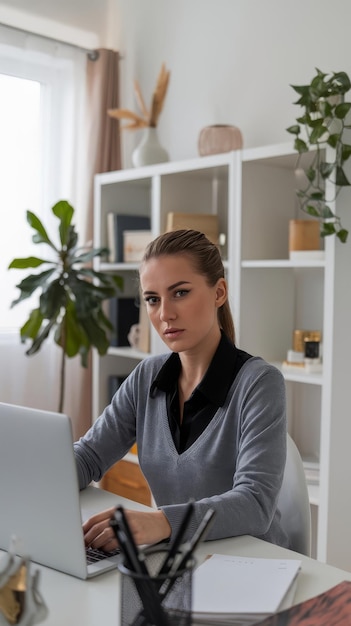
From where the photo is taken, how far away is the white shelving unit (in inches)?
95.3

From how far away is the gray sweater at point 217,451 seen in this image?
4.26 ft

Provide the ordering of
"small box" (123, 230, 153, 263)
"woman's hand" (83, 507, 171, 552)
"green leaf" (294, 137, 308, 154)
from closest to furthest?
"woman's hand" (83, 507, 171, 552), "green leaf" (294, 137, 308, 154), "small box" (123, 230, 153, 263)

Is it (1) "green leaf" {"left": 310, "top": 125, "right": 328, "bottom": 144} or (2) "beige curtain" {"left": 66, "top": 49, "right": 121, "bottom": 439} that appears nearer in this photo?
(1) "green leaf" {"left": 310, "top": 125, "right": 328, "bottom": 144}

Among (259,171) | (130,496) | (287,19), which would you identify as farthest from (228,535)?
(287,19)

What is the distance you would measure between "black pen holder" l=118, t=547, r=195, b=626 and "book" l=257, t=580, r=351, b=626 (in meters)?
0.14

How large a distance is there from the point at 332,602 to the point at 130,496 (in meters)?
2.37

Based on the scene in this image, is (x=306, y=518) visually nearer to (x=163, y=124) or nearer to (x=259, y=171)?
(x=259, y=171)

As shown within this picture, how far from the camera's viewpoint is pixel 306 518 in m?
1.48

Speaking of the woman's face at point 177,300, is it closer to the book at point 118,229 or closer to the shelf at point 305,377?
the shelf at point 305,377

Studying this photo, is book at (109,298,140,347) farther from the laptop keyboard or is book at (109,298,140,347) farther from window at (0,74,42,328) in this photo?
the laptop keyboard

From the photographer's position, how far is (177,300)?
1530 mm

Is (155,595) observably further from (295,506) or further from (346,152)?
(346,152)

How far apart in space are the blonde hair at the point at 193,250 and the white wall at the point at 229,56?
147cm

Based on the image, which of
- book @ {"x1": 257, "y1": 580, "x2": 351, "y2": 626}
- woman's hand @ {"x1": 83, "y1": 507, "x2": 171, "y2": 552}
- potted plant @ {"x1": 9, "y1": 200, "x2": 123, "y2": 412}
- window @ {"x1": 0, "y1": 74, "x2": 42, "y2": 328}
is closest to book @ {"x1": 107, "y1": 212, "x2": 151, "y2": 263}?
potted plant @ {"x1": 9, "y1": 200, "x2": 123, "y2": 412}
